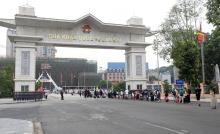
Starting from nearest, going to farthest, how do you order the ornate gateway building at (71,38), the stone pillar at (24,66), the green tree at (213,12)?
the green tree at (213,12)
the stone pillar at (24,66)
the ornate gateway building at (71,38)

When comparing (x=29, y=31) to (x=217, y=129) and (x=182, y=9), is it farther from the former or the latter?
(x=217, y=129)

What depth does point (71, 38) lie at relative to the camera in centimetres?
4922

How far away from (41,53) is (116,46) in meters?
133

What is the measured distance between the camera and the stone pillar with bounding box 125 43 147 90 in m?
52.7

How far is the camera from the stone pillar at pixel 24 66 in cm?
4606

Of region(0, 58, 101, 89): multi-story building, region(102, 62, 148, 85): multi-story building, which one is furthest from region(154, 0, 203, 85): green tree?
region(0, 58, 101, 89): multi-story building

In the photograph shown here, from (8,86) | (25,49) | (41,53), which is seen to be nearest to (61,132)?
(25,49)

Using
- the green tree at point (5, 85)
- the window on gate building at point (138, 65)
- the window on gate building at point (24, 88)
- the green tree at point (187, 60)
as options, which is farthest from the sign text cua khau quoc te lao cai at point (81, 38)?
the green tree at point (5, 85)

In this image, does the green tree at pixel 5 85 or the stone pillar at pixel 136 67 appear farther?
the green tree at pixel 5 85

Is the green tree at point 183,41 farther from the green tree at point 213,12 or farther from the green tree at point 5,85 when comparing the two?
the green tree at point 5,85

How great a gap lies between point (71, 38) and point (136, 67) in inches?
441

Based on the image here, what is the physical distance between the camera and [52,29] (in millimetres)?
48844

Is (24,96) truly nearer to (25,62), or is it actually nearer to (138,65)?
(25,62)

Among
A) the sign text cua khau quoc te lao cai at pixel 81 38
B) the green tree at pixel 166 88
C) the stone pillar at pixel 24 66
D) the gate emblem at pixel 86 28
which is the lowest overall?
the green tree at pixel 166 88
